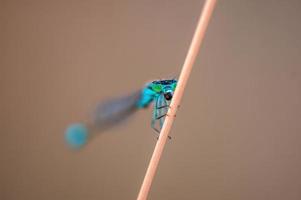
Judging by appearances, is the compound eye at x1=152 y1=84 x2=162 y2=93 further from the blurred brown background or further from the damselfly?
the blurred brown background

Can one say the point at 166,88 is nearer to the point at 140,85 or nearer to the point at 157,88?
the point at 157,88

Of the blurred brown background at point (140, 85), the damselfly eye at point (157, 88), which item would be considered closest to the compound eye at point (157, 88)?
the damselfly eye at point (157, 88)

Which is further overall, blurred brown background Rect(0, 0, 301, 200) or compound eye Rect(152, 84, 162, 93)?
blurred brown background Rect(0, 0, 301, 200)

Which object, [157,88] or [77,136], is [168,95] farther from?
[77,136]

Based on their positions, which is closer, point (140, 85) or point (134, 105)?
point (134, 105)

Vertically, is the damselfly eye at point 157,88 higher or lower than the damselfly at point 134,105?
higher

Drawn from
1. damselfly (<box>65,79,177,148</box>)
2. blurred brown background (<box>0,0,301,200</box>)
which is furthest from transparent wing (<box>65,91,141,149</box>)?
blurred brown background (<box>0,0,301,200</box>)

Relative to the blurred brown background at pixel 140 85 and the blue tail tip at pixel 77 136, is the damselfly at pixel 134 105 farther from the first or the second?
the blurred brown background at pixel 140 85

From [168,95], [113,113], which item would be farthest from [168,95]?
[113,113]

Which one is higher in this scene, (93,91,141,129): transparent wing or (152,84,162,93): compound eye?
(152,84,162,93): compound eye
